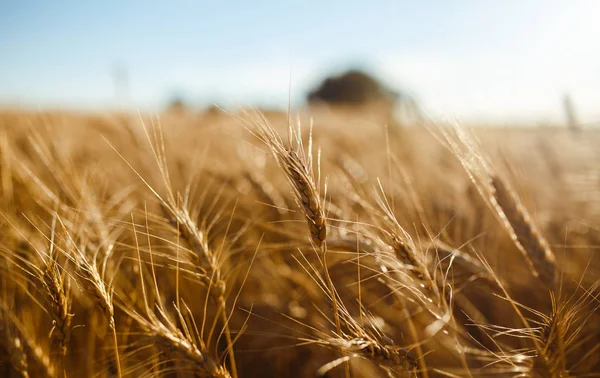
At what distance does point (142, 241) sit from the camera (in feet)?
5.48

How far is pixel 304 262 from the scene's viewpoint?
59.9 inches

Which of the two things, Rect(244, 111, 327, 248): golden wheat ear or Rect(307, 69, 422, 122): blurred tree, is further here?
Rect(307, 69, 422, 122): blurred tree

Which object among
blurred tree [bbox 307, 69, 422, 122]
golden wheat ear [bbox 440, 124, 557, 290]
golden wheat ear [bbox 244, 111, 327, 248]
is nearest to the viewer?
golden wheat ear [bbox 244, 111, 327, 248]

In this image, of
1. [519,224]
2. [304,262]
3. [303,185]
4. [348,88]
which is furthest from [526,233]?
[348,88]

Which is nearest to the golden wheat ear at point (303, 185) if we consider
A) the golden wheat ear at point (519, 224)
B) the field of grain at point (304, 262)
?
the field of grain at point (304, 262)

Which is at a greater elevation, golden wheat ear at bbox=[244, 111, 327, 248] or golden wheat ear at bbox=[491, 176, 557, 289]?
golden wheat ear at bbox=[244, 111, 327, 248]

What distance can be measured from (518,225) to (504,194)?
8 centimetres

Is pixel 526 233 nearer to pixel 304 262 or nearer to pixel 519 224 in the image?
pixel 519 224

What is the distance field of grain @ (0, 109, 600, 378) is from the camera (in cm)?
71

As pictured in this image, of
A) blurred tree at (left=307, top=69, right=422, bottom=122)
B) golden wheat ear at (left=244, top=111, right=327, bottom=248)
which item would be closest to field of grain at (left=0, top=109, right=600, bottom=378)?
golden wheat ear at (left=244, top=111, right=327, bottom=248)

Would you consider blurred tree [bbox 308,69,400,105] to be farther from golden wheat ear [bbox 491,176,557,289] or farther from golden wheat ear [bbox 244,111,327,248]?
golden wheat ear [bbox 244,111,327,248]

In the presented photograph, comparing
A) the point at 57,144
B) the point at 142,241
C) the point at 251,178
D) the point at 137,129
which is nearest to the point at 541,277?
the point at 251,178

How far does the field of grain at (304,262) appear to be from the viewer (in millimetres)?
712

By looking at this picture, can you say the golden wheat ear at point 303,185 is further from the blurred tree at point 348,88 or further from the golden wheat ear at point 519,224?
the blurred tree at point 348,88
